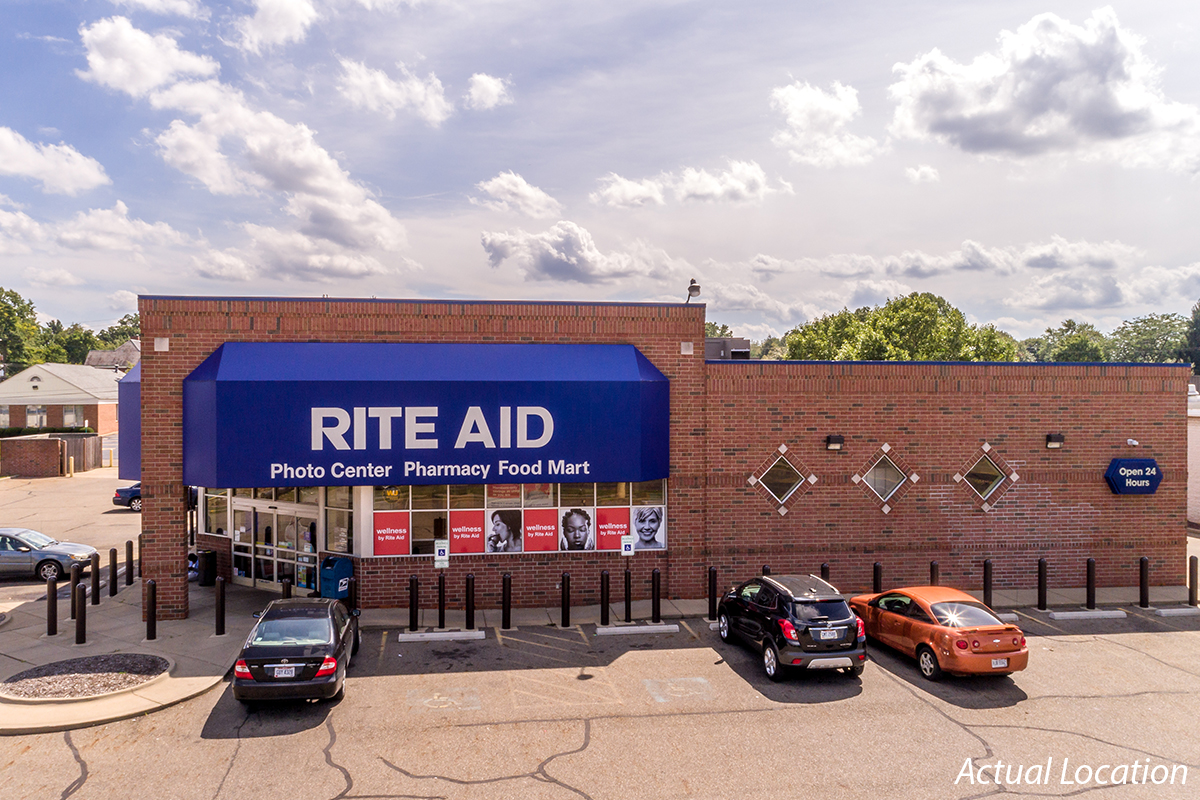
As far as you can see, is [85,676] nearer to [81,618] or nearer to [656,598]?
[81,618]

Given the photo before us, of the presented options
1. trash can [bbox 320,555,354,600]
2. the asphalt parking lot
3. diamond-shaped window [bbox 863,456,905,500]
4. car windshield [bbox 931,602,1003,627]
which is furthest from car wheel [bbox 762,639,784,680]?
trash can [bbox 320,555,354,600]

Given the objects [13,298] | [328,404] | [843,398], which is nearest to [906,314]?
[843,398]

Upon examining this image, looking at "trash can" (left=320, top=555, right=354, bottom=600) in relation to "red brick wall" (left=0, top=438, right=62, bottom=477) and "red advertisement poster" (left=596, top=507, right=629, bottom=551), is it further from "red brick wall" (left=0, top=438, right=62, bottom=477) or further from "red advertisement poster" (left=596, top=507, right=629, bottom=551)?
"red brick wall" (left=0, top=438, right=62, bottom=477)

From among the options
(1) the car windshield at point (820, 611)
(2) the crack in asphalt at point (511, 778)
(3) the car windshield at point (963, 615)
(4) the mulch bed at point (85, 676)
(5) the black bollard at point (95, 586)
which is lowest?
(2) the crack in asphalt at point (511, 778)

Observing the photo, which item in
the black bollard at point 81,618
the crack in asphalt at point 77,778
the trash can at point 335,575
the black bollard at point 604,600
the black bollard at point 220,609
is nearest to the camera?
the crack in asphalt at point 77,778

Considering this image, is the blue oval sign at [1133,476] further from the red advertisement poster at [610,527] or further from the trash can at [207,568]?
the trash can at [207,568]

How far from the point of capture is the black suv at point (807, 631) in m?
11.4

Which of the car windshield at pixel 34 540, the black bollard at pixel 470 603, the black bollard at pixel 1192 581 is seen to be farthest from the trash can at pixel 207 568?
the black bollard at pixel 1192 581

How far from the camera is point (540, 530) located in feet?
53.0

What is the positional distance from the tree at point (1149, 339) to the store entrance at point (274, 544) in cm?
11661

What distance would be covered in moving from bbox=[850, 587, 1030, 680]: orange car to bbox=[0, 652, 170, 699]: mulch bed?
41.5ft

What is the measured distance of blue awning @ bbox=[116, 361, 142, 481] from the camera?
16375 millimetres

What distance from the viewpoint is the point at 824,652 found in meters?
11.5
